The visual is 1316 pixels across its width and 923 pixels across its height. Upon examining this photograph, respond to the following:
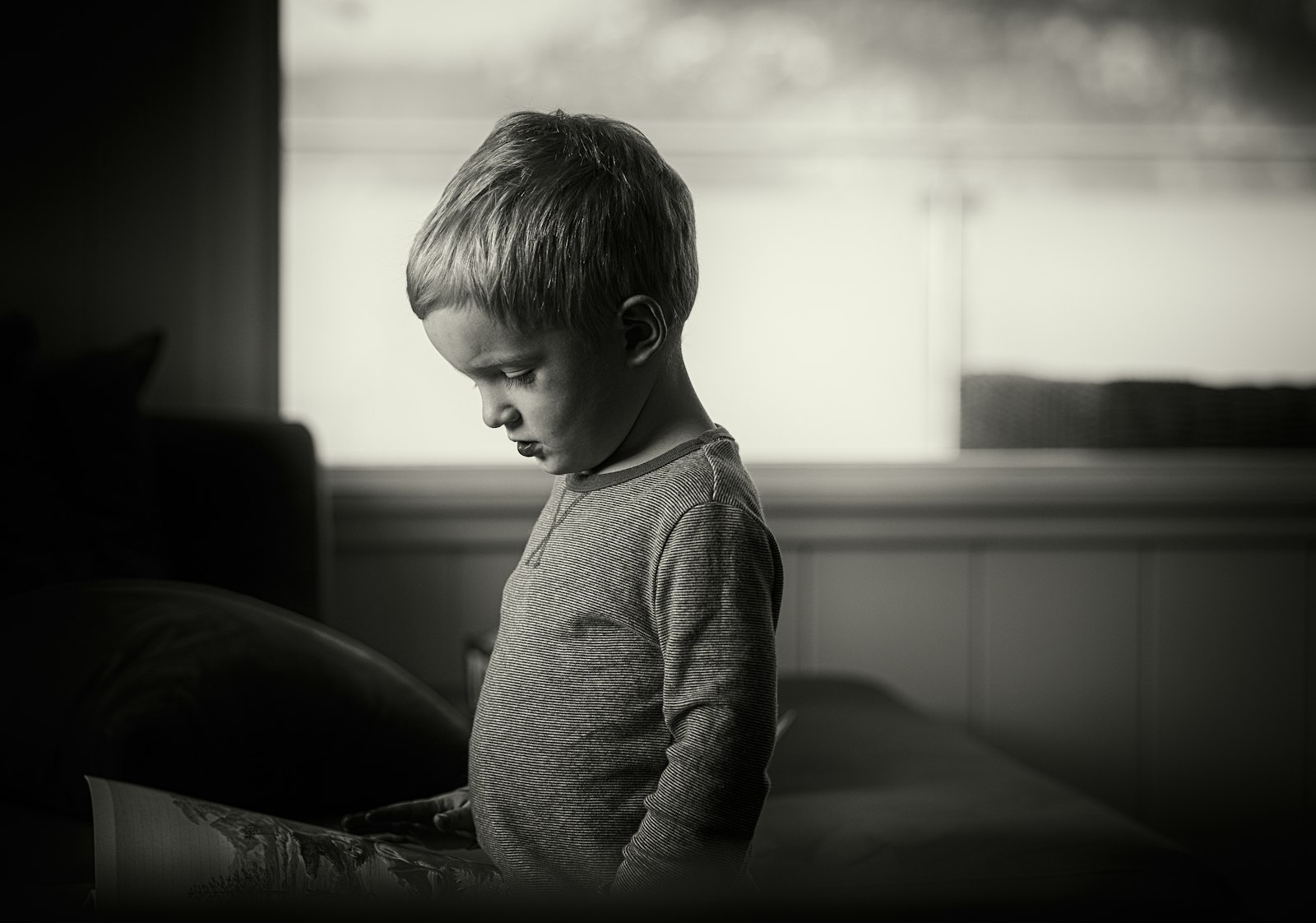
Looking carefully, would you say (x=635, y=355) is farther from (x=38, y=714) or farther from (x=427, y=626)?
(x=427, y=626)

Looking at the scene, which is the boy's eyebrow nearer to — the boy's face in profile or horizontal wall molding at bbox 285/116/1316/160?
the boy's face in profile

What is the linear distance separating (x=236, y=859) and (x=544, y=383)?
12.4 inches

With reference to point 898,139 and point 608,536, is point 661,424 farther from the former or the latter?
point 898,139

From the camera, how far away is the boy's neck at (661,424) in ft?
2.53

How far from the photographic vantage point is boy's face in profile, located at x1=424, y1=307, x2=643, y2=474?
0.71 m

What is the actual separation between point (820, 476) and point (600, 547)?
3.66 feet

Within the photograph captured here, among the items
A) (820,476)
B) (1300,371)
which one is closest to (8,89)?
(820,476)

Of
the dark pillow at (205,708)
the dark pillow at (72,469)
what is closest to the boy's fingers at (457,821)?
the dark pillow at (205,708)

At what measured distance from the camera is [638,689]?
73cm

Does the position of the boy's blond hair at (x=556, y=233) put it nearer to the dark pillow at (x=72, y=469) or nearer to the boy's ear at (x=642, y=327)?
the boy's ear at (x=642, y=327)

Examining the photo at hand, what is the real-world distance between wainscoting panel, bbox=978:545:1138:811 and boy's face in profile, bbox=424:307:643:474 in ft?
4.14

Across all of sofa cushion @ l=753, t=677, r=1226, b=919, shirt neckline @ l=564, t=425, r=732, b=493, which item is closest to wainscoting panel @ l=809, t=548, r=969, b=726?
sofa cushion @ l=753, t=677, r=1226, b=919

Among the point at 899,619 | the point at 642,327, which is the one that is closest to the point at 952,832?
the point at 642,327

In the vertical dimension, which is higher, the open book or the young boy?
the young boy
